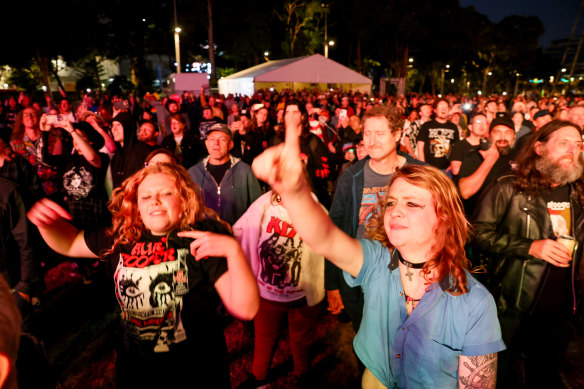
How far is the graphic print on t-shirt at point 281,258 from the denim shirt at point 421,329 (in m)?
1.15

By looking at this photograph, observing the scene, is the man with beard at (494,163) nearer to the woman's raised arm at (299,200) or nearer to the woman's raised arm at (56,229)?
the woman's raised arm at (299,200)

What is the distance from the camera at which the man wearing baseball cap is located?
4.01 metres

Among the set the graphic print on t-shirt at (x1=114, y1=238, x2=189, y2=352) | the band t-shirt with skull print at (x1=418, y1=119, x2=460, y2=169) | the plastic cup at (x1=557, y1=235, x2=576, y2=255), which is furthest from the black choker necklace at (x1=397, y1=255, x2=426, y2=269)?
the band t-shirt with skull print at (x1=418, y1=119, x2=460, y2=169)

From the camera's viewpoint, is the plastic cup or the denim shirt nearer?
the denim shirt

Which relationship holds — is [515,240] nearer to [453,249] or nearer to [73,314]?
[453,249]

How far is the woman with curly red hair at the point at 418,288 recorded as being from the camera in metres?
1.62

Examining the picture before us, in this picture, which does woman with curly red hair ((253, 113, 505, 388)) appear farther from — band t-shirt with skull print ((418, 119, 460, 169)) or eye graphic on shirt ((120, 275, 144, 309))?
band t-shirt with skull print ((418, 119, 460, 169))

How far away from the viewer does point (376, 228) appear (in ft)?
6.84

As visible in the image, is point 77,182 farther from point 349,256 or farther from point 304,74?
point 304,74

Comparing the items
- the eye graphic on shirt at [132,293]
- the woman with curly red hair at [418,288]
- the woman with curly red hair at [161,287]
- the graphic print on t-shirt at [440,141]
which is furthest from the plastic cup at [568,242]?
the graphic print on t-shirt at [440,141]

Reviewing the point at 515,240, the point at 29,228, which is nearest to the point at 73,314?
the point at 29,228

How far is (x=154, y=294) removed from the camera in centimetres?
206

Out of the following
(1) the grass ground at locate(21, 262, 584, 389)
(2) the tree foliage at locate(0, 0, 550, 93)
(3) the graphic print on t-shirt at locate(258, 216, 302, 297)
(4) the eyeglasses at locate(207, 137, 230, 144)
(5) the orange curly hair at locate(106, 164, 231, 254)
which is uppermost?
(2) the tree foliage at locate(0, 0, 550, 93)

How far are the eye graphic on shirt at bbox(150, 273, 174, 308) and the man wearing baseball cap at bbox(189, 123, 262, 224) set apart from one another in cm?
196
